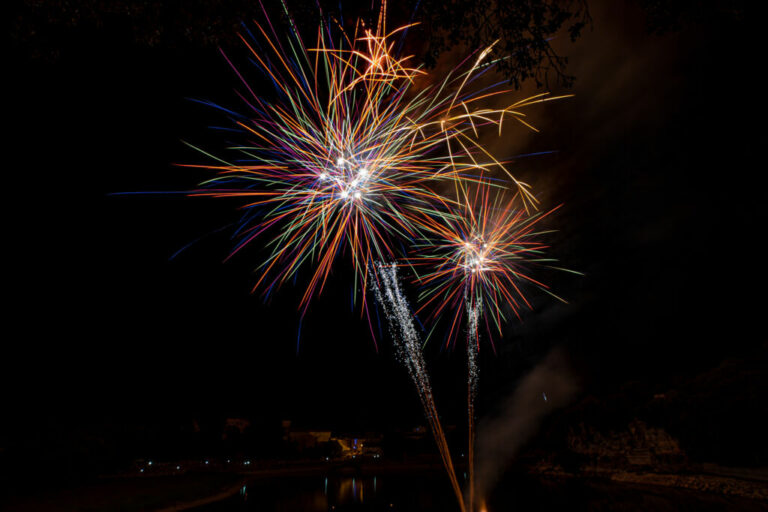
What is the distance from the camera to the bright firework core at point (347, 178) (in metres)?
8.61

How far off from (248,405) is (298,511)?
33.2 m

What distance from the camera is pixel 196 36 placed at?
4.86 m

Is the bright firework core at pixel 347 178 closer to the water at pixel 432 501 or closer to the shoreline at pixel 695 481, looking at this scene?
the water at pixel 432 501

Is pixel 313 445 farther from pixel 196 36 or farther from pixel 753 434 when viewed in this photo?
pixel 196 36

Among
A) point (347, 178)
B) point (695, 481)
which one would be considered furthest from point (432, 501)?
point (347, 178)

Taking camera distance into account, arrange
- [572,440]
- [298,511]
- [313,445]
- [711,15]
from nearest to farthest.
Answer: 1. [711,15]
2. [298,511]
3. [572,440]
4. [313,445]

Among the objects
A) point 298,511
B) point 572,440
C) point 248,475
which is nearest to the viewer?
point 298,511

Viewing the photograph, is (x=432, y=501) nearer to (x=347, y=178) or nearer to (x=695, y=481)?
(x=695, y=481)

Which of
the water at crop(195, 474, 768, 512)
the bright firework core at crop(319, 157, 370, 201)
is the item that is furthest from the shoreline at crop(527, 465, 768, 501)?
the bright firework core at crop(319, 157, 370, 201)

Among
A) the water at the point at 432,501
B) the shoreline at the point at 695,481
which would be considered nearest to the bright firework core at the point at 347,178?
the water at the point at 432,501

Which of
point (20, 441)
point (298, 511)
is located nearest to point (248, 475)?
point (20, 441)

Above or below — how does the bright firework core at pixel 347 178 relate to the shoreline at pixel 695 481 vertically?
above

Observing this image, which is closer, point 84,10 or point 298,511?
point 84,10

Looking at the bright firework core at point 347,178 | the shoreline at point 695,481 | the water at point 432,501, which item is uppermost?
the bright firework core at point 347,178
